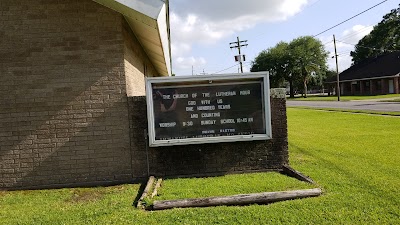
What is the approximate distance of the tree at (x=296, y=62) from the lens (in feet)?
Result: 256

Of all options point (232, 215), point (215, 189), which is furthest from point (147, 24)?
point (232, 215)

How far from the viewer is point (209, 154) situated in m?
6.90

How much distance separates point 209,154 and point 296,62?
7596 cm

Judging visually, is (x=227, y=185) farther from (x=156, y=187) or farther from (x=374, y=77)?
(x=374, y=77)

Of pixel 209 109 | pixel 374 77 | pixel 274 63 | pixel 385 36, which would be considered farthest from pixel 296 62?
pixel 209 109

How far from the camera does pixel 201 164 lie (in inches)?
271

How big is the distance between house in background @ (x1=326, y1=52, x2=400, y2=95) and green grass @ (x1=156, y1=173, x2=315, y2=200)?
175ft

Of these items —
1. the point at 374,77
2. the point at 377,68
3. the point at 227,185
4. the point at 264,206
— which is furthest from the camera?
the point at 377,68

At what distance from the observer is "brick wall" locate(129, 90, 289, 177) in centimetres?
671

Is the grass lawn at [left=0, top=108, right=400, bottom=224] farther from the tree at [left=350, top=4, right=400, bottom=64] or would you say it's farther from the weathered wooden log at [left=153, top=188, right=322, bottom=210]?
the tree at [left=350, top=4, right=400, bottom=64]

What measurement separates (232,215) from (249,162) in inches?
94.7

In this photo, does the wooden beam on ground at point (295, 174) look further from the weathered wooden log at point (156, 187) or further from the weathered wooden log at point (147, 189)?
the weathered wooden log at point (147, 189)

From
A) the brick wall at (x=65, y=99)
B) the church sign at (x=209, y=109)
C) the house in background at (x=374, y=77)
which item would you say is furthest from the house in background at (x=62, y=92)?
the house in background at (x=374, y=77)

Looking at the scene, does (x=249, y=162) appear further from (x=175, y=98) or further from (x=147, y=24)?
(x=147, y=24)
